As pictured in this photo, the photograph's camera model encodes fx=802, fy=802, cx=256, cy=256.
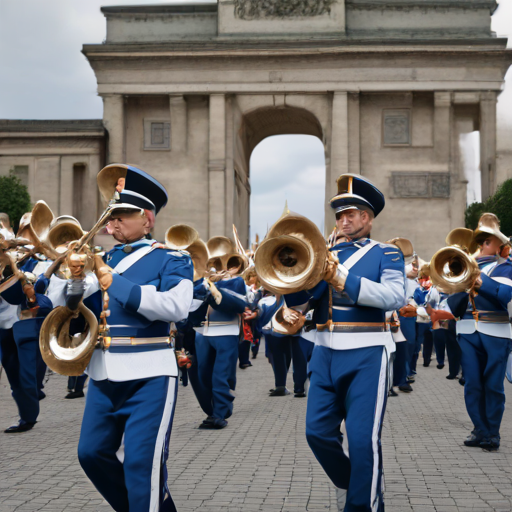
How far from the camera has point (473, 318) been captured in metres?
8.19

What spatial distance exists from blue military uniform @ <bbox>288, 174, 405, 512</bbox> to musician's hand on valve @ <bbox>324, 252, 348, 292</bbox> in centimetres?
2

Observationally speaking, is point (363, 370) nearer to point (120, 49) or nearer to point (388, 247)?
point (388, 247)

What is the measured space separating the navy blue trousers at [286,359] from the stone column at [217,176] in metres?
26.0

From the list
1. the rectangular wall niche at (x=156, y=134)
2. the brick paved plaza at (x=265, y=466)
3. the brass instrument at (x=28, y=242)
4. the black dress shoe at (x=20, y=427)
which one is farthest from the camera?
the rectangular wall niche at (x=156, y=134)

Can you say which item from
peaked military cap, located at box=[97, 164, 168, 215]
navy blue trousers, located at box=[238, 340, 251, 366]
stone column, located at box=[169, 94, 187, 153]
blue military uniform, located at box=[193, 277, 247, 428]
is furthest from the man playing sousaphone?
stone column, located at box=[169, 94, 187, 153]

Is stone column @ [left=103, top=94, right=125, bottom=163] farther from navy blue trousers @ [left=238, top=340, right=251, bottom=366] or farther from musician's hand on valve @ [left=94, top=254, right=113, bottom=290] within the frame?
musician's hand on valve @ [left=94, top=254, right=113, bottom=290]

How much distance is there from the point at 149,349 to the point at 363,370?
136 cm

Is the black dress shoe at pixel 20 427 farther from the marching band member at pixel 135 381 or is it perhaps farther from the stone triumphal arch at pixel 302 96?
the stone triumphal arch at pixel 302 96

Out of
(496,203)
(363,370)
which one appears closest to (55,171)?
(496,203)

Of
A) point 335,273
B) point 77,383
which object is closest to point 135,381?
point 335,273

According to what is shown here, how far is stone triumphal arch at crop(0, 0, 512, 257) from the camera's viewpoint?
3822cm

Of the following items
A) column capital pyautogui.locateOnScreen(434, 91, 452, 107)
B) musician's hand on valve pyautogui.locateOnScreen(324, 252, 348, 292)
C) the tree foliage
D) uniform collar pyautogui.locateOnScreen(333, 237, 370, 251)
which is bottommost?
musician's hand on valve pyautogui.locateOnScreen(324, 252, 348, 292)

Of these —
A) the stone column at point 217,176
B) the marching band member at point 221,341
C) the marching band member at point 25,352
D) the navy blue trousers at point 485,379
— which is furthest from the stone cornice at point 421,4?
the navy blue trousers at point 485,379

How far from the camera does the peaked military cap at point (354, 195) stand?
5430 mm
